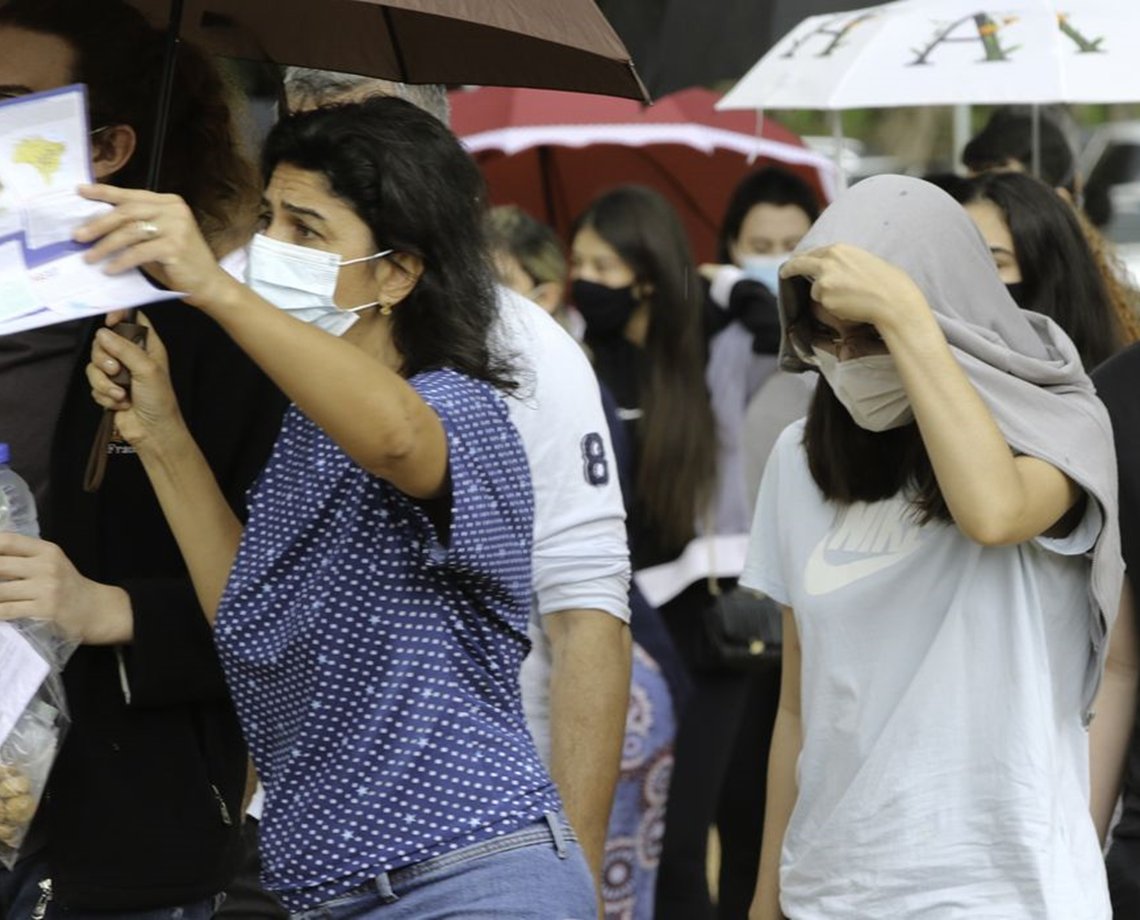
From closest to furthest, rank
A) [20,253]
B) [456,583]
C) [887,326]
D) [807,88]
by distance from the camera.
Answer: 1. [20,253]
2. [456,583]
3. [887,326]
4. [807,88]

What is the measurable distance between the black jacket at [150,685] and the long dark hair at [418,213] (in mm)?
301

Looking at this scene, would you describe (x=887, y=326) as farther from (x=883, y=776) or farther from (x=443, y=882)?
(x=443, y=882)

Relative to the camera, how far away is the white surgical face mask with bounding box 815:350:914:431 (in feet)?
11.1

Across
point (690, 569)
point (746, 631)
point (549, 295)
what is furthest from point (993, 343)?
point (549, 295)

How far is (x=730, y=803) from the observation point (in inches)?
232

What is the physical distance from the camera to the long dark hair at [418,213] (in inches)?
123

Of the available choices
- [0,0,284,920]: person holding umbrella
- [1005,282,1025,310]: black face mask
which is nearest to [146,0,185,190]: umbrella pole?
[0,0,284,920]: person holding umbrella

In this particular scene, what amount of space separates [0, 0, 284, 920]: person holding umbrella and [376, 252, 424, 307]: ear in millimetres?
285

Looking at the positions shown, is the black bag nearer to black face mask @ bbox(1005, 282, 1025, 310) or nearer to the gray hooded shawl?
black face mask @ bbox(1005, 282, 1025, 310)

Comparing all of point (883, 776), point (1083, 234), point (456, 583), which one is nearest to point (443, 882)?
point (456, 583)

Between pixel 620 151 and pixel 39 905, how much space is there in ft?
19.5

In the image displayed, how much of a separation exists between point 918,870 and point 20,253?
1566 mm

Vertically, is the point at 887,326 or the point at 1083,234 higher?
the point at 887,326

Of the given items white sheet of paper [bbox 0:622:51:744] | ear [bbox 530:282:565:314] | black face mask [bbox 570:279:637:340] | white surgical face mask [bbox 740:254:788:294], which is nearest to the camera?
white sheet of paper [bbox 0:622:51:744]
